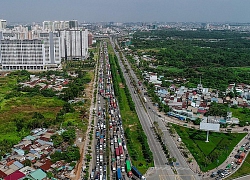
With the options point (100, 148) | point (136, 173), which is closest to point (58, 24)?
point (100, 148)

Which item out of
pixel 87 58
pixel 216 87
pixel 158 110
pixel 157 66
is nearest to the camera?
pixel 158 110

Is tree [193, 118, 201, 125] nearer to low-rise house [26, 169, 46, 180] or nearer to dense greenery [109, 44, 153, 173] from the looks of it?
dense greenery [109, 44, 153, 173]

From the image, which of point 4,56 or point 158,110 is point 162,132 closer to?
point 158,110

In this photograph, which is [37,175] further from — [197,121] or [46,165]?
[197,121]

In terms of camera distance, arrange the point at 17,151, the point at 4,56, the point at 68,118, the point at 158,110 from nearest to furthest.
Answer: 1. the point at 17,151
2. the point at 68,118
3. the point at 158,110
4. the point at 4,56

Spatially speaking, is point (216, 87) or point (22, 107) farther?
point (216, 87)

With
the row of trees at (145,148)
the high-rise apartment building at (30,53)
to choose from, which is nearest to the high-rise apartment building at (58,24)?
the high-rise apartment building at (30,53)

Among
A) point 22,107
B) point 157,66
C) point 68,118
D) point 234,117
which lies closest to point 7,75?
point 22,107
